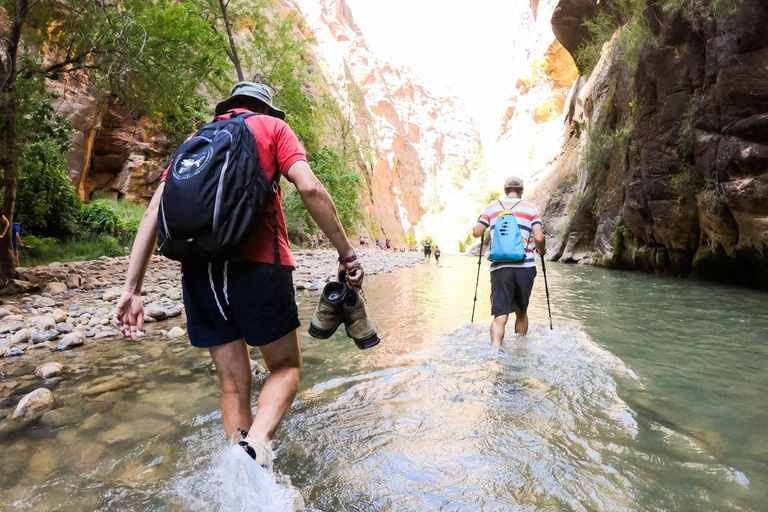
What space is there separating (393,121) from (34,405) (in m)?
96.1

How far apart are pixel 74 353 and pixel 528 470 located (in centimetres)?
430

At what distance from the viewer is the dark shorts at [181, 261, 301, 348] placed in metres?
1.73

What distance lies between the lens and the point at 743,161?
871 centimetres

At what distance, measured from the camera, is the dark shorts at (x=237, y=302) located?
1732 mm

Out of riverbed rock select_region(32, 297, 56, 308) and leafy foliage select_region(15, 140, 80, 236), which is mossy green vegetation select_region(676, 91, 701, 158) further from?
leafy foliage select_region(15, 140, 80, 236)

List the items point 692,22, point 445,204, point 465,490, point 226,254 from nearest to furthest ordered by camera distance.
Answer: point 226,254, point 465,490, point 692,22, point 445,204

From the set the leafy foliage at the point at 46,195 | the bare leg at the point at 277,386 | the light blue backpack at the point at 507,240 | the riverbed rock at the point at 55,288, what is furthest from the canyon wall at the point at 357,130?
the bare leg at the point at 277,386

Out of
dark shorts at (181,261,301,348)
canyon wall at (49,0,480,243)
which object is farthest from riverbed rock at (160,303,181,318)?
canyon wall at (49,0,480,243)

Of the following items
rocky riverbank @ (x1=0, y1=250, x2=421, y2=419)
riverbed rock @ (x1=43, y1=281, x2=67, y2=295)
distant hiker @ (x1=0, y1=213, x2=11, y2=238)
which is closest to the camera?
rocky riverbank @ (x1=0, y1=250, x2=421, y2=419)

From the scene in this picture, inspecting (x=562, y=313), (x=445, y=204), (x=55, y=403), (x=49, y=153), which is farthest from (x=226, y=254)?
(x=445, y=204)

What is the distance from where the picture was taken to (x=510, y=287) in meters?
4.12

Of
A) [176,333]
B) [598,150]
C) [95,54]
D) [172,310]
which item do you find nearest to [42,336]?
[176,333]

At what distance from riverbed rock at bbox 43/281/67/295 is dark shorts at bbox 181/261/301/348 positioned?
7.19 metres

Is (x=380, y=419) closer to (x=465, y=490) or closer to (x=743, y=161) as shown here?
(x=465, y=490)
